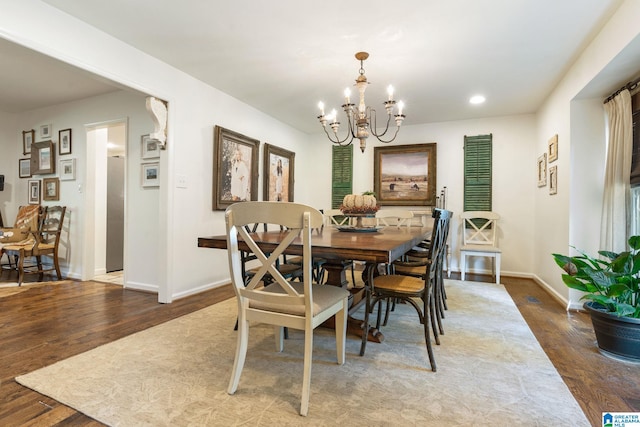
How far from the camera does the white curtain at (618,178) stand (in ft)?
8.16

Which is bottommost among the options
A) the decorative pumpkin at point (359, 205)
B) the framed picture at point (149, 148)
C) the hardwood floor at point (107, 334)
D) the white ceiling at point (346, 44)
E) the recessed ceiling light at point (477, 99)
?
the hardwood floor at point (107, 334)

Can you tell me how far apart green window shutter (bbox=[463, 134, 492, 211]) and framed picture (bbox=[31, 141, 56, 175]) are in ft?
19.7

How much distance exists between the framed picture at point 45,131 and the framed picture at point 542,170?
666cm

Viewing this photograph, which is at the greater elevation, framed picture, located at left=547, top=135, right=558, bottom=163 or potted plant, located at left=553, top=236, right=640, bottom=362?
framed picture, located at left=547, top=135, right=558, bottom=163

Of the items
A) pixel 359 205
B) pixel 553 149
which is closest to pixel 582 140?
pixel 553 149

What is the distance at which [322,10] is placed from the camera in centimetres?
218

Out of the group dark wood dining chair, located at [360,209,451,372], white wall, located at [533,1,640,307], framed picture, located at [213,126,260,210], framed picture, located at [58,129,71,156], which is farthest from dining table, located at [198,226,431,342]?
framed picture, located at [58,129,71,156]

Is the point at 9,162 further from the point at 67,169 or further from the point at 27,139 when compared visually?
the point at 67,169

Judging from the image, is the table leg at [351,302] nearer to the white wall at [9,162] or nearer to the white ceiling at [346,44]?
the white ceiling at [346,44]

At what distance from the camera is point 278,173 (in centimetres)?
493

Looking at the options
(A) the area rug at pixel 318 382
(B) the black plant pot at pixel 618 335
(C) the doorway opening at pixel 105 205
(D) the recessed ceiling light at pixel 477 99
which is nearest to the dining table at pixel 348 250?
(A) the area rug at pixel 318 382

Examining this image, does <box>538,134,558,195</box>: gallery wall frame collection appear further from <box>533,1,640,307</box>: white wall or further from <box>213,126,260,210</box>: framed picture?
<box>213,126,260,210</box>: framed picture

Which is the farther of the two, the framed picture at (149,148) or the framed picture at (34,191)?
the framed picture at (34,191)

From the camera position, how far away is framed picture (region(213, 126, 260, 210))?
3.68m
